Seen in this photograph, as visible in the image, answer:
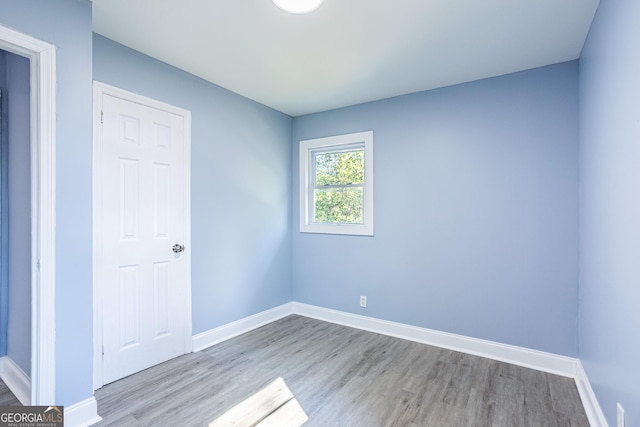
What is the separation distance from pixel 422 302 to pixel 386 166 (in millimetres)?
1499

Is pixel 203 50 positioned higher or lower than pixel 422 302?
higher

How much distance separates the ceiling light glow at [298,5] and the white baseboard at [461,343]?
2976 mm

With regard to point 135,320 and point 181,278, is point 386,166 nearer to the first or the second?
point 181,278

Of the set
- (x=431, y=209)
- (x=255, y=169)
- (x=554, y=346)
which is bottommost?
(x=554, y=346)

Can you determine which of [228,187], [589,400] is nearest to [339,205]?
[228,187]

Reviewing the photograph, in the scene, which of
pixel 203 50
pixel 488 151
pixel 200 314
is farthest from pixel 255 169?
pixel 488 151

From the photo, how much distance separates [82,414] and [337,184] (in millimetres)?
3031

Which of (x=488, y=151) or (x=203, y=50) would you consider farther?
(x=488, y=151)

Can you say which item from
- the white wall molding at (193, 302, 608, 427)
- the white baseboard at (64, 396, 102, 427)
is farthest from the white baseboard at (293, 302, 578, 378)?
the white baseboard at (64, 396, 102, 427)

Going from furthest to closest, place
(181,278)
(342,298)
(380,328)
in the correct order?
1. (342,298)
2. (380,328)
3. (181,278)

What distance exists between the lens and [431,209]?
3.12 meters

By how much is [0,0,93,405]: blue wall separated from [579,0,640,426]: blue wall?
9.32ft

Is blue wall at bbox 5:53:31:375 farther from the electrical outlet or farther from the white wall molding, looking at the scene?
the electrical outlet

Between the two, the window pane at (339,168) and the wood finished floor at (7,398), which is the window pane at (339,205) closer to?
the window pane at (339,168)
